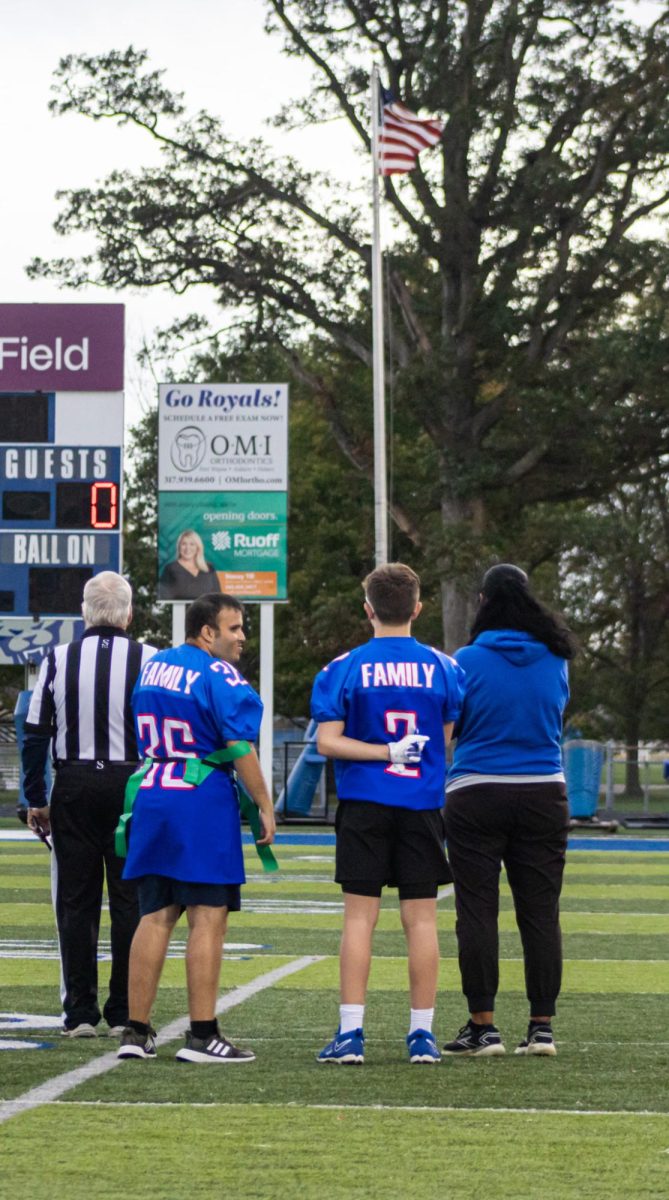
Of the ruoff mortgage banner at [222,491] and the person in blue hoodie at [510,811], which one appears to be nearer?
the person in blue hoodie at [510,811]

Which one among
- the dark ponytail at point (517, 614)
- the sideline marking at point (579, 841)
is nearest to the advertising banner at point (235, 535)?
the sideline marking at point (579, 841)

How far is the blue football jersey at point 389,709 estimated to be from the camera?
7.18 metres

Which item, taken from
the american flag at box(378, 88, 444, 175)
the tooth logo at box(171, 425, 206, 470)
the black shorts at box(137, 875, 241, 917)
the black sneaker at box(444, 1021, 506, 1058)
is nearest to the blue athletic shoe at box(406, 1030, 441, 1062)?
the black sneaker at box(444, 1021, 506, 1058)

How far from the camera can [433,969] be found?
721 cm

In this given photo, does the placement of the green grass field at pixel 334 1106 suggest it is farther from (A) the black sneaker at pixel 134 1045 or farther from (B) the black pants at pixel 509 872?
(B) the black pants at pixel 509 872

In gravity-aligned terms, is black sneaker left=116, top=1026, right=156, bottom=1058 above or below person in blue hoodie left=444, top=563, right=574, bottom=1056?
below

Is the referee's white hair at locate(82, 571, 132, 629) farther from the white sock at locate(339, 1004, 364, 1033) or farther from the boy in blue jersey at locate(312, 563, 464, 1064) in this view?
the white sock at locate(339, 1004, 364, 1033)

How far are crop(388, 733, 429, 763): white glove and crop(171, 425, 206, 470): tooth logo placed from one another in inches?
888

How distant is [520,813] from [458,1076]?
108cm

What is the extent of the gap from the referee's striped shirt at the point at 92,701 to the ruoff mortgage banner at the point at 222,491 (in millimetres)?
21069

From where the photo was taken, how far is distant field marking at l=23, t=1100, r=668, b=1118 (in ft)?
20.0

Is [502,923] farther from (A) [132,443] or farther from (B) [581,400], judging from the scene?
(A) [132,443]

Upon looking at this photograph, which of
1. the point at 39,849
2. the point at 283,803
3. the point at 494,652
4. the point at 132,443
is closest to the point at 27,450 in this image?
the point at 39,849

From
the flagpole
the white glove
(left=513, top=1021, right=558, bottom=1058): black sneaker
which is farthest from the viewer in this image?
the flagpole
